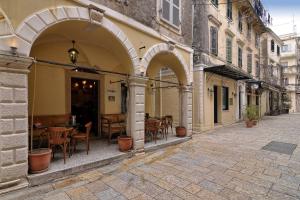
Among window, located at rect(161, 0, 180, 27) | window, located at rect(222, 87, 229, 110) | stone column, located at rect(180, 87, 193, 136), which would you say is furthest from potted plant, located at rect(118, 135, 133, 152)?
window, located at rect(222, 87, 229, 110)

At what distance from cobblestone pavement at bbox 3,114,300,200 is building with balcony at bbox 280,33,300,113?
30720 mm

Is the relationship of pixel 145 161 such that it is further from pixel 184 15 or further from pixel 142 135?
pixel 184 15

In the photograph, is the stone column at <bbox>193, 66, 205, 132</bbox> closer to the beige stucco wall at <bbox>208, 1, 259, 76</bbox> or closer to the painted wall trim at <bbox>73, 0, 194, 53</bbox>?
the beige stucco wall at <bbox>208, 1, 259, 76</bbox>

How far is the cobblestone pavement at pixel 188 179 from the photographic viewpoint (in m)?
3.61

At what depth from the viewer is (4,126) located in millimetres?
3424

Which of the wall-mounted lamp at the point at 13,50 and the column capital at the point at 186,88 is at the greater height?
the wall-mounted lamp at the point at 13,50

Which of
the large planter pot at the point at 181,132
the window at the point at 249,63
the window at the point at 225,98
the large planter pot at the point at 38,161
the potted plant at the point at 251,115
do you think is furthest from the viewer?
the window at the point at 249,63

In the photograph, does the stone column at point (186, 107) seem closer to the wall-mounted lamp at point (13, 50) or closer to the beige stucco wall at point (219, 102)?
the beige stucco wall at point (219, 102)

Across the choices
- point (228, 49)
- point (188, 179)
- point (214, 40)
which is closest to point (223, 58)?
point (228, 49)

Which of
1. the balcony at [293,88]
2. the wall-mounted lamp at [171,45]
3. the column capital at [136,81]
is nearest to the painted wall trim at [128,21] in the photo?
the wall-mounted lamp at [171,45]

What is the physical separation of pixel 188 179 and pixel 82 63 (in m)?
5.79

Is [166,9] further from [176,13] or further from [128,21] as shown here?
[128,21]

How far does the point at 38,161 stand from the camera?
392 cm

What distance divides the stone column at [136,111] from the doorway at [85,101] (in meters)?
2.65
